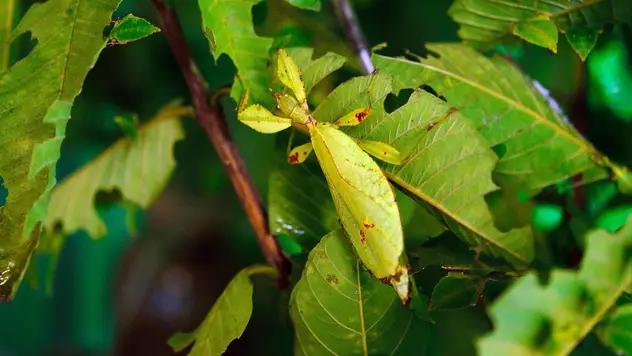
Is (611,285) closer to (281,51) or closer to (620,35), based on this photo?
(281,51)

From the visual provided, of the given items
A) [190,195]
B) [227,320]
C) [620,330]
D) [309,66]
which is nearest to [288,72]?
[309,66]

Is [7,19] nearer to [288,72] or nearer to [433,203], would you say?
[288,72]

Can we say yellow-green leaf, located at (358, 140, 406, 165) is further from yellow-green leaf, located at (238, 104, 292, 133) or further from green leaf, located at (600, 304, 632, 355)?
green leaf, located at (600, 304, 632, 355)

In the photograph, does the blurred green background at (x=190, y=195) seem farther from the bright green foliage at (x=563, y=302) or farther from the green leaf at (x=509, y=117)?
the bright green foliage at (x=563, y=302)

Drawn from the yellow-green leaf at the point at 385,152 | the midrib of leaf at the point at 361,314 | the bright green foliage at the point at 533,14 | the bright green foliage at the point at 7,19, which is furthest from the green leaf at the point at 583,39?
the bright green foliage at the point at 7,19

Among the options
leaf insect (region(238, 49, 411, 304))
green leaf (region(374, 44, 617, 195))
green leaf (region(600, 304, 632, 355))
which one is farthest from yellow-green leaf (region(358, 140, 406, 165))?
green leaf (region(600, 304, 632, 355))
